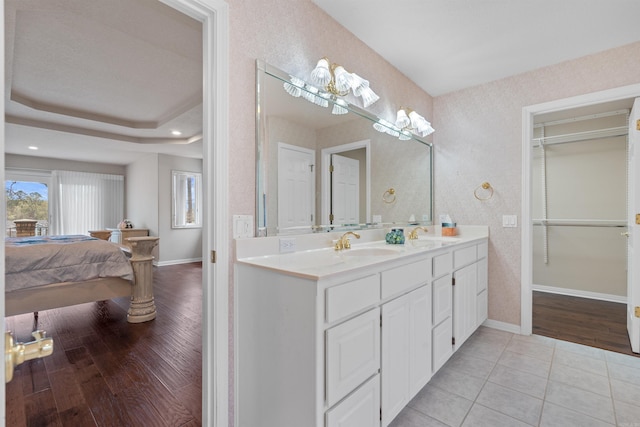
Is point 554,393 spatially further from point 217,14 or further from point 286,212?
point 217,14

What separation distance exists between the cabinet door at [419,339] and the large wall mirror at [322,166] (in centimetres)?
71

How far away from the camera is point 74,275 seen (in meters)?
2.90

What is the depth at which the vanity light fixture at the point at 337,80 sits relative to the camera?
183 centimetres

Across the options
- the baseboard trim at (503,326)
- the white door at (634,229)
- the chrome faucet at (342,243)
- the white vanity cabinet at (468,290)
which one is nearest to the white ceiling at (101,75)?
the chrome faucet at (342,243)

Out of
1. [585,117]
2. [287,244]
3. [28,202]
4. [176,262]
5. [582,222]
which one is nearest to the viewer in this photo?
[287,244]

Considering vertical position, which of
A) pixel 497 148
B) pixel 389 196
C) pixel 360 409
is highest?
pixel 497 148

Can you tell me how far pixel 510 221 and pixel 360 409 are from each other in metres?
2.36

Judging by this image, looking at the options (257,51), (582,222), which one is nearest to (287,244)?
(257,51)

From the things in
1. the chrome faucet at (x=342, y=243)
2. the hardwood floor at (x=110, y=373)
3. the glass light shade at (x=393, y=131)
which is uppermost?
the glass light shade at (x=393, y=131)

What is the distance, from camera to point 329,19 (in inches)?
78.0

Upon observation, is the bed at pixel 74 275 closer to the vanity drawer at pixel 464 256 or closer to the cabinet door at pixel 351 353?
the cabinet door at pixel 351 353

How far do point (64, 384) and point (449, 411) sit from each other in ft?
7.95

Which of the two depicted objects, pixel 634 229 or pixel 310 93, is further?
pixel 634 229

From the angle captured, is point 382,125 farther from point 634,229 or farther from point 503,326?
point 503,326
